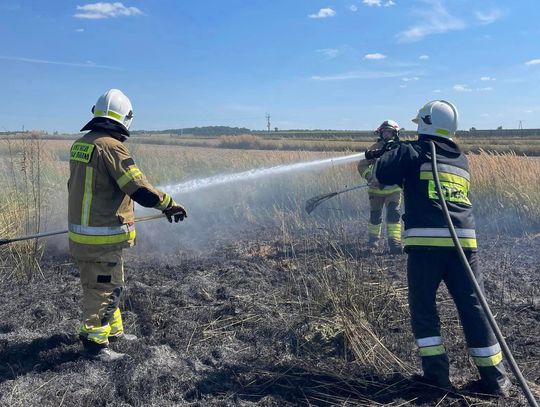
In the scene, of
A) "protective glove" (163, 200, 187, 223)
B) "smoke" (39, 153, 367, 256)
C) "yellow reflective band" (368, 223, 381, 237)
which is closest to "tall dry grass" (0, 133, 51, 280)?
"smoke" (39, 153, 367, 256)

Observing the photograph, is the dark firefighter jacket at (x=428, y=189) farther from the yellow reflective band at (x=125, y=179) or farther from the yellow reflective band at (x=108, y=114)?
the yellow reflective band at (x=108, y=114)

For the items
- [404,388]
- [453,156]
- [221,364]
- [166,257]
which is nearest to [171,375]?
[221,364]

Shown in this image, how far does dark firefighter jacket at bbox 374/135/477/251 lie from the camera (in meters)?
3.48

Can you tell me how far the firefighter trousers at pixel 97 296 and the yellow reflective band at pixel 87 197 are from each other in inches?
12.9

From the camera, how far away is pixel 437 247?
11.3 ft

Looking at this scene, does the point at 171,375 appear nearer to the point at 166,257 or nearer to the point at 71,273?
the point at 71,273

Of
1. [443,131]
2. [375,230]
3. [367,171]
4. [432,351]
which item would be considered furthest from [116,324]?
[375,230]

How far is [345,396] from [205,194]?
309 inches

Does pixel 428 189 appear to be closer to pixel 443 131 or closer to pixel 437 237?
pixel 437 237

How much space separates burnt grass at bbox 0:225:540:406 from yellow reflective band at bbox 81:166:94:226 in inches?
41.6

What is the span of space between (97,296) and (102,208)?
69 centimetres

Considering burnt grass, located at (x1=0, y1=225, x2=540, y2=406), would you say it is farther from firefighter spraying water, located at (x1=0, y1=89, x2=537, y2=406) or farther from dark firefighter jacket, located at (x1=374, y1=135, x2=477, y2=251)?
dark firefighter jacket, located at (x1=374, y1=135, x2=477, y2=251)

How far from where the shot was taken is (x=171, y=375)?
3564 mm

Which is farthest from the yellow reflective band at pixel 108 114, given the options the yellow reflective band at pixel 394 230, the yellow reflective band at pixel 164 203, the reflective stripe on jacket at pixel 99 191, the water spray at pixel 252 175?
the water spray at pixel 252 175
